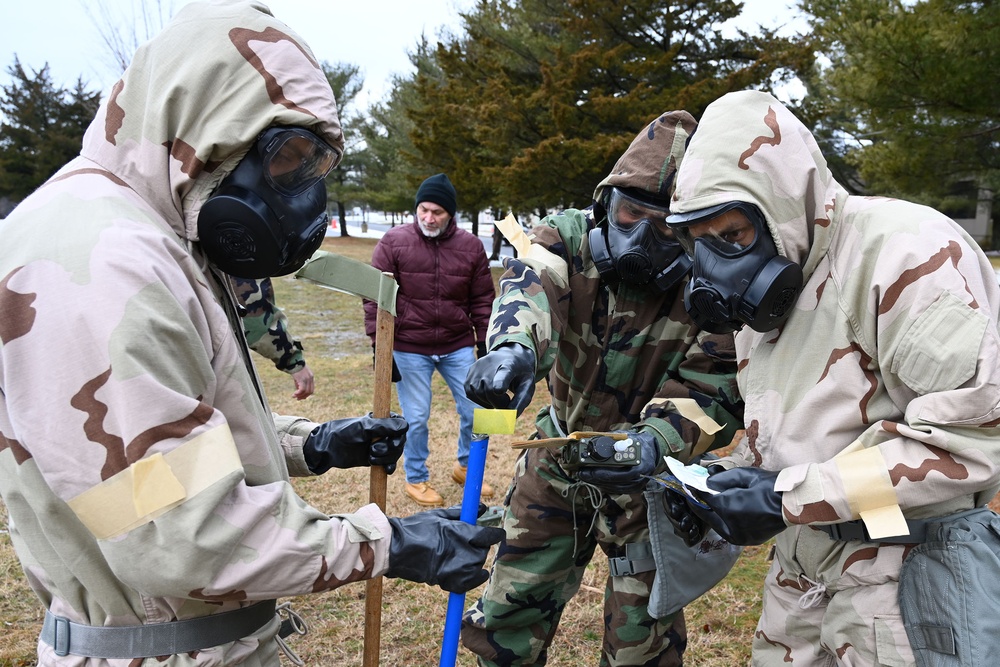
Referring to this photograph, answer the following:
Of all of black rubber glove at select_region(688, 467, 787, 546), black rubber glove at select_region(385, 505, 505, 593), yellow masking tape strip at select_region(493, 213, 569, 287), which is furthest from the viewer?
yellow masking tape strip at select_region(493, 213, 569, 287)

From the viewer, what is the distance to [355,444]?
2.30 m

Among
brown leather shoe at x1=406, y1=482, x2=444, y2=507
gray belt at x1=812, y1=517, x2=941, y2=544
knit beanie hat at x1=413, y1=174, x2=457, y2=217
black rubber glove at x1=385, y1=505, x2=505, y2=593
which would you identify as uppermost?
knit beanie hat at x1=413, y1=174, x2=457, y2=217

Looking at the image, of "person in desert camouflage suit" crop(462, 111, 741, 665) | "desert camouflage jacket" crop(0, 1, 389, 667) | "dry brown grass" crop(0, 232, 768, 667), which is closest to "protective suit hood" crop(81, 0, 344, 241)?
"desert camouflage jacket" crop(0, 1, 389, 667)

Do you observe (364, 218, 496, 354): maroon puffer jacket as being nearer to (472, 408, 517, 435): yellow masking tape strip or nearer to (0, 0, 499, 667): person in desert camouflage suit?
(472, 408, 517, 435): yellow masking tape strip

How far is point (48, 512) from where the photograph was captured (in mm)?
1402

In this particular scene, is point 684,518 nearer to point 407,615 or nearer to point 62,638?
point 62,638

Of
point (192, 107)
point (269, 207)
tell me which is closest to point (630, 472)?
point (269, 207)

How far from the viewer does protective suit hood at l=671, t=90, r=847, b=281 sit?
2068 mm

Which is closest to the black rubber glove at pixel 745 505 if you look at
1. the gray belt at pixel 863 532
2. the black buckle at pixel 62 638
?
the gray belt at pixel 863 532

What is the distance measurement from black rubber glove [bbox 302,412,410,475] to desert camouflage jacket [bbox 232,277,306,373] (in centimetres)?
155

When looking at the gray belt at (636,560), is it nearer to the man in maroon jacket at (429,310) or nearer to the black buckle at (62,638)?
the black buckle at (62,638)

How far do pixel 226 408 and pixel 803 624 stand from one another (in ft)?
5.74

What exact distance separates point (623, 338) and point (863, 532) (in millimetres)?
1118

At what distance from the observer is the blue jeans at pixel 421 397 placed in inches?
219
